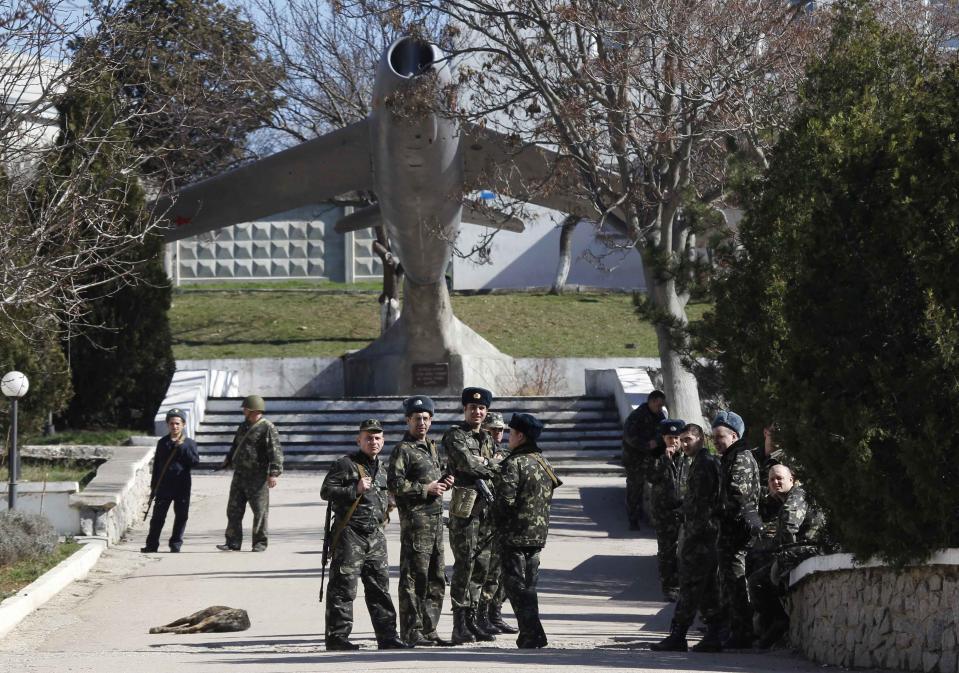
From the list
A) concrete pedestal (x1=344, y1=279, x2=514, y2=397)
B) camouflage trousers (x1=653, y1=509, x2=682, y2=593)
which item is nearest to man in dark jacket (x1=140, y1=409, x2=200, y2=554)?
camouflage trousers (x1=653, y1=509, x2=682, y2=593)

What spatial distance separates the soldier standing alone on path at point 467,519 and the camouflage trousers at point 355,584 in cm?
53

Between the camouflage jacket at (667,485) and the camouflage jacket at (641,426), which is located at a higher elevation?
the camouflage jacket at (641,426)

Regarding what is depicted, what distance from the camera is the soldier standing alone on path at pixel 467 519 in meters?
9.56

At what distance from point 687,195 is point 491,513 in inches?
302

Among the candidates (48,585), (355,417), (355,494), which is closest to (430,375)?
(355,417)

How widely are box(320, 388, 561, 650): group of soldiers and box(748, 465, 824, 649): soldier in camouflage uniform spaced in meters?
1.48

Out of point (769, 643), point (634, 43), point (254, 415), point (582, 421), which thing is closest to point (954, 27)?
point (634, 43)

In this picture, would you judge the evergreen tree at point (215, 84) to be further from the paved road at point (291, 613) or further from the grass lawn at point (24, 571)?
the grass lawn at point (24, 571)

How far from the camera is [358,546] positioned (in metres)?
9.19

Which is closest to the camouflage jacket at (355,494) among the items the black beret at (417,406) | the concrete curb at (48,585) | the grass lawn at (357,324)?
the black beret at (417,406)

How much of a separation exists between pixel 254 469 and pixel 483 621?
5.03 metres

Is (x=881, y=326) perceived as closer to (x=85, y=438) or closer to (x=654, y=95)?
(x=654, y=95)

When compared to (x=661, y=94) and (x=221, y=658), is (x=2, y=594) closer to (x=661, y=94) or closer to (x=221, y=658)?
(x=221, y=658)

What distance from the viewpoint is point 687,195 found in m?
16.4
